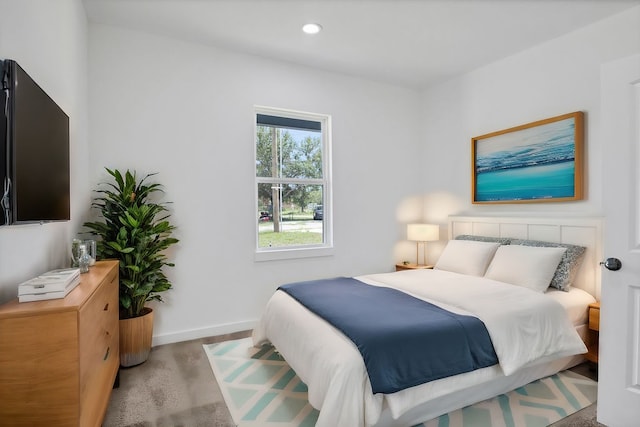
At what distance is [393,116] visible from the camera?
4477mm

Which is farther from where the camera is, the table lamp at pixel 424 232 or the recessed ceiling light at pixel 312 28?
the table lamp at pixel 424 232

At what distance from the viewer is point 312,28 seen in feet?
9.89

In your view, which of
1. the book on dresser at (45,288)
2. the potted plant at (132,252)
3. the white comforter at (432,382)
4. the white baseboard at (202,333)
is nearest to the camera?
the book on dresser at (45,288)

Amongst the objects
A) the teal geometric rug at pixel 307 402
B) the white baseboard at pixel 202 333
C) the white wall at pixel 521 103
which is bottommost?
the teal geometric rug at pixel 307 402

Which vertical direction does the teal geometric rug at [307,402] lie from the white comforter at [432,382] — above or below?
below

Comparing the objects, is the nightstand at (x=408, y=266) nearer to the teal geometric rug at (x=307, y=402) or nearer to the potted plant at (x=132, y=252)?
the teal geometric rug at (x=307, y=402)

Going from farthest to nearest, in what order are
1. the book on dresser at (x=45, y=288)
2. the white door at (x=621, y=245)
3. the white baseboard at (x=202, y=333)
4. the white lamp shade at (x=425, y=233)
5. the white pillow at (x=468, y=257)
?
the white lamp shade at (x=425, y=233)
the white pillow at (x=468, y=257)
the white baseboard at (x=202, y=333)
the white door at (x=621, y=245)
the book on dresser at (x=45, y=288)

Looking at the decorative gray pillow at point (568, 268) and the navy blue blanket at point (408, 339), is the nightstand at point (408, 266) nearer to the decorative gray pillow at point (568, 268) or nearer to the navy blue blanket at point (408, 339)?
the decorative gray pillow at point (568, 268)

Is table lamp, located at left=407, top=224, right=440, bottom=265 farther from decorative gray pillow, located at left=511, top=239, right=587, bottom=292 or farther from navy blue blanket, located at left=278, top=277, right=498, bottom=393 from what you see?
navy blue blanket, located at left=278, top=277, right=498, bottom=393

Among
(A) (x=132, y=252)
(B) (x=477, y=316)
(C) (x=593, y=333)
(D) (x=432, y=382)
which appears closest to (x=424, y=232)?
(C) (x=593, y=333)

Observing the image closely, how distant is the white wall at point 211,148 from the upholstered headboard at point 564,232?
1.42 meters

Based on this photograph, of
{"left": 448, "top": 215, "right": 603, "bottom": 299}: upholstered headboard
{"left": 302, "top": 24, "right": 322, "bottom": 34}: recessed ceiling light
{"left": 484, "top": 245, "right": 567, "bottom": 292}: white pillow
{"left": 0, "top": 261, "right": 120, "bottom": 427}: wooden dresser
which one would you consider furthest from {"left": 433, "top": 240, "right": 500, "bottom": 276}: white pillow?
{"left": 0, "top": 261, "right": 120, "bottom": 427}: wooden dresser

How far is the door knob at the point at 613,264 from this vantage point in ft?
6.19

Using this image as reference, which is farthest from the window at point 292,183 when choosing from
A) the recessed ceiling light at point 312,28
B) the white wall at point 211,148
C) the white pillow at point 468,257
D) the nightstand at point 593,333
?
the nightstand at point 593,333
